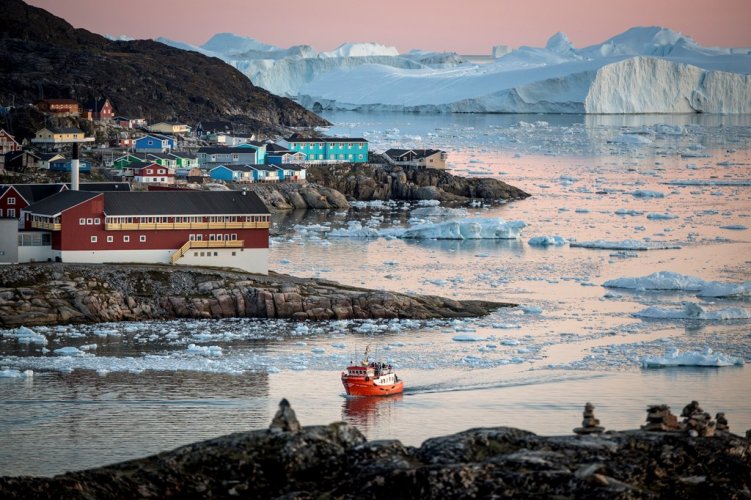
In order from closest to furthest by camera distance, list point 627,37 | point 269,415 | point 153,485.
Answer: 1. point 153,485
2. point 269,415
3. point 627,37

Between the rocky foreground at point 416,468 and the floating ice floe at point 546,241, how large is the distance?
31211 millimetres

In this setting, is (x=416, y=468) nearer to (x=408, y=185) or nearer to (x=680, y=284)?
(x=680, y=284)

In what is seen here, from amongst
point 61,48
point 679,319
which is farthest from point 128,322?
point 61,48

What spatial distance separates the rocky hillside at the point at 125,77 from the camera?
8775 cm

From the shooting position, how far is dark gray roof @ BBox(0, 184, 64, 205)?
36.8m

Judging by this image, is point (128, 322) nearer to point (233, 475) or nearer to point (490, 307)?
point (490, 307)

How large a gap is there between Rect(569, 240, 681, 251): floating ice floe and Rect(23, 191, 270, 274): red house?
14.9 metres

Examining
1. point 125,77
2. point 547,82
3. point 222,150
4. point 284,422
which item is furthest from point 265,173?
point 547,82

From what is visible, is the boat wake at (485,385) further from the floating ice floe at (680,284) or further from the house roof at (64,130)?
the house roof at (64,130)

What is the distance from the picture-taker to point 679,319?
110ft

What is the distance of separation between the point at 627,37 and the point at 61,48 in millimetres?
96405

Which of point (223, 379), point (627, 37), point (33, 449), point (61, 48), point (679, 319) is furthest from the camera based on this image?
point (627, 37)

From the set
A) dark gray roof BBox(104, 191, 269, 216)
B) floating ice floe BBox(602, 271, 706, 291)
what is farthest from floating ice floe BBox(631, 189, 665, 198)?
dark gray roof BBox(104, 191, 269, 216)

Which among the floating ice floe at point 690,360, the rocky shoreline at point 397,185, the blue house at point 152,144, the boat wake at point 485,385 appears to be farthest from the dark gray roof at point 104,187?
the blue house at point 152,144
